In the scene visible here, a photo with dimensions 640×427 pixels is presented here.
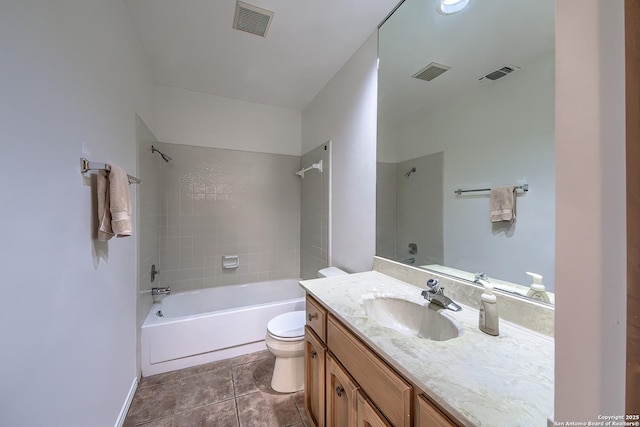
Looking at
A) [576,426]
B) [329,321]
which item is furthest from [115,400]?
[576,426]

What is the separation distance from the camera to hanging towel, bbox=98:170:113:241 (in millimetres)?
1086

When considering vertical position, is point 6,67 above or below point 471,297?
above

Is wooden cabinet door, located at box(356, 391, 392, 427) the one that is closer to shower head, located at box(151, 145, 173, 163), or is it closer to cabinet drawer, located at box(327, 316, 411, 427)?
cabinet drawer, located at box(327, 316, 411, 427)

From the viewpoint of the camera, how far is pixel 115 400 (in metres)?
1.34

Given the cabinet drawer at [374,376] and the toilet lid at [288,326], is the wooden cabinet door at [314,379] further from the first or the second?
the toilet lid at [288,326]

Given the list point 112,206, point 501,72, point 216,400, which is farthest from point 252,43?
point 216,400

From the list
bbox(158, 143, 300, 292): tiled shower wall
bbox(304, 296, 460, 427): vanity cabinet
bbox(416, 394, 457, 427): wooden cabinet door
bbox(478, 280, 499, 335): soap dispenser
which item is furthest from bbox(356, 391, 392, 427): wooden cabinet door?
bbox(158, 143, 300, 292): tiled shower wall

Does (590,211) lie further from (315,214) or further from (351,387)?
(315,214)

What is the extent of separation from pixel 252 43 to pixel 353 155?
4.00ft

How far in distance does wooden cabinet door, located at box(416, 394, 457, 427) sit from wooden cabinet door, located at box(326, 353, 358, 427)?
1.05 feet

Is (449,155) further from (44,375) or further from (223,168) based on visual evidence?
(223,168)

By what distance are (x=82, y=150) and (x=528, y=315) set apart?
1967mm

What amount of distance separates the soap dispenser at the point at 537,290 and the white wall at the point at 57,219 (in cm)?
173

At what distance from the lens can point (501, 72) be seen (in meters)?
1.10
